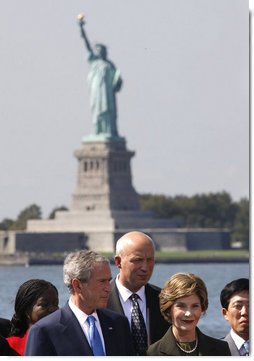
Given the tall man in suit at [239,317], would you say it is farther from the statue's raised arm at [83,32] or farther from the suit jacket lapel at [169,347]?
the statue's raised arm at [83,32]

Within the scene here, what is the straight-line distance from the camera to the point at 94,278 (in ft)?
23.7

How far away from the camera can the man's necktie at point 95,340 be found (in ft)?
23.3

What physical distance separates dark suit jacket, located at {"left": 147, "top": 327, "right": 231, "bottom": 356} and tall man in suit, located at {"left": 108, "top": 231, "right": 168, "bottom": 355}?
2.12 ft

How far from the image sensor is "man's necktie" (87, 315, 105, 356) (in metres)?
7.10

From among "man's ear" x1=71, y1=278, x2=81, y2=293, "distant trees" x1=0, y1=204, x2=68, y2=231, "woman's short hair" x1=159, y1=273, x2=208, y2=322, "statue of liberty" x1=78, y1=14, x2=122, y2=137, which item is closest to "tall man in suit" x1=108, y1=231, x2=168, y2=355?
"woman's short hair" x1=159, y1=273, x2=208, y2=322

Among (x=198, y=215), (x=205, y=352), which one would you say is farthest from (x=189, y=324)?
(x=198, y=215)

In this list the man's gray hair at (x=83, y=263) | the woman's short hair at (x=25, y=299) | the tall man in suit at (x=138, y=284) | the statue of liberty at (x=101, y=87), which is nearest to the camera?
the man's gray hair at (x=83, y=263)

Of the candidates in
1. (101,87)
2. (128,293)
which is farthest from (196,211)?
(128,293)

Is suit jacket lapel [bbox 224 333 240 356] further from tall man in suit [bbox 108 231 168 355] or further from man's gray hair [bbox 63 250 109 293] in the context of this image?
man's gray hair [bbox 63 250 109 293]

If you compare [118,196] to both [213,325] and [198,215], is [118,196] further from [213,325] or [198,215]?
[213,325]

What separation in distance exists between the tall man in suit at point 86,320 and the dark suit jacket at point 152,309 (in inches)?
31.8

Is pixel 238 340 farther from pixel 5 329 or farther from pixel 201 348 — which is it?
pixel 5 329

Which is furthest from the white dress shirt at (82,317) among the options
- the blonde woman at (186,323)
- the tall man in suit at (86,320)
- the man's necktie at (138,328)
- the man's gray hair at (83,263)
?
the man's necktie at (138,328)

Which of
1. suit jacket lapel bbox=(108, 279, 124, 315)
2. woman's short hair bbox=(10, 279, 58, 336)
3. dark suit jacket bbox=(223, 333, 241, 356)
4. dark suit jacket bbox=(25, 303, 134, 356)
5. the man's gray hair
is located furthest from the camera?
suit jacket lapel bbox=(108, 279, 124, 315)
